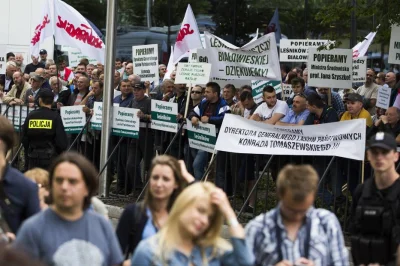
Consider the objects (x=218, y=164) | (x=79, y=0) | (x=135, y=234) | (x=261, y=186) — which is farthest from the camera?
(x=79, y=0)

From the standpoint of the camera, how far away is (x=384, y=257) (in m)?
6.69

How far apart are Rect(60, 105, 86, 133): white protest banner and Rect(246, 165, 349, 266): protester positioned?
35.7ft

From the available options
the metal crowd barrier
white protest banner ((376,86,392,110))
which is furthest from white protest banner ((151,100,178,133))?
white protest banner ((376,86,392,110))

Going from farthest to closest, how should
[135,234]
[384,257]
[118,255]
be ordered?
[384,257]
[135,234]
[118,255]

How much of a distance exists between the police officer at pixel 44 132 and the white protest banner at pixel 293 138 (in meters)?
2.27

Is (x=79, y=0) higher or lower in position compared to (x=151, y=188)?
higher

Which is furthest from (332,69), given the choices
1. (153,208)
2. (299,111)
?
(153,208)

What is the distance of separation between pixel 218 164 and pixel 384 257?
739 cm

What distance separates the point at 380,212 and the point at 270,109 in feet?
26.7

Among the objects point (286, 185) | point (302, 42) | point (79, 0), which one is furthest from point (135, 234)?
point (79, 0)

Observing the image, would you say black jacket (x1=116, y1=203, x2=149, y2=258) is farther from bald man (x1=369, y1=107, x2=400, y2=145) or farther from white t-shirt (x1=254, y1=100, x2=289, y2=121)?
white t-shirt (x1=254, y1=100, x2=289, y2=121)

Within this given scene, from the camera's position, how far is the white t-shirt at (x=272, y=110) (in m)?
14.6

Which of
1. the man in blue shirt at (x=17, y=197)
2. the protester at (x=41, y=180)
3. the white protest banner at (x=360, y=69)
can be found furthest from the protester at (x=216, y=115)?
the man in blue shirt at (x=17, y=197)

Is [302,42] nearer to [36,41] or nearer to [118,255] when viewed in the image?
[36,41]
